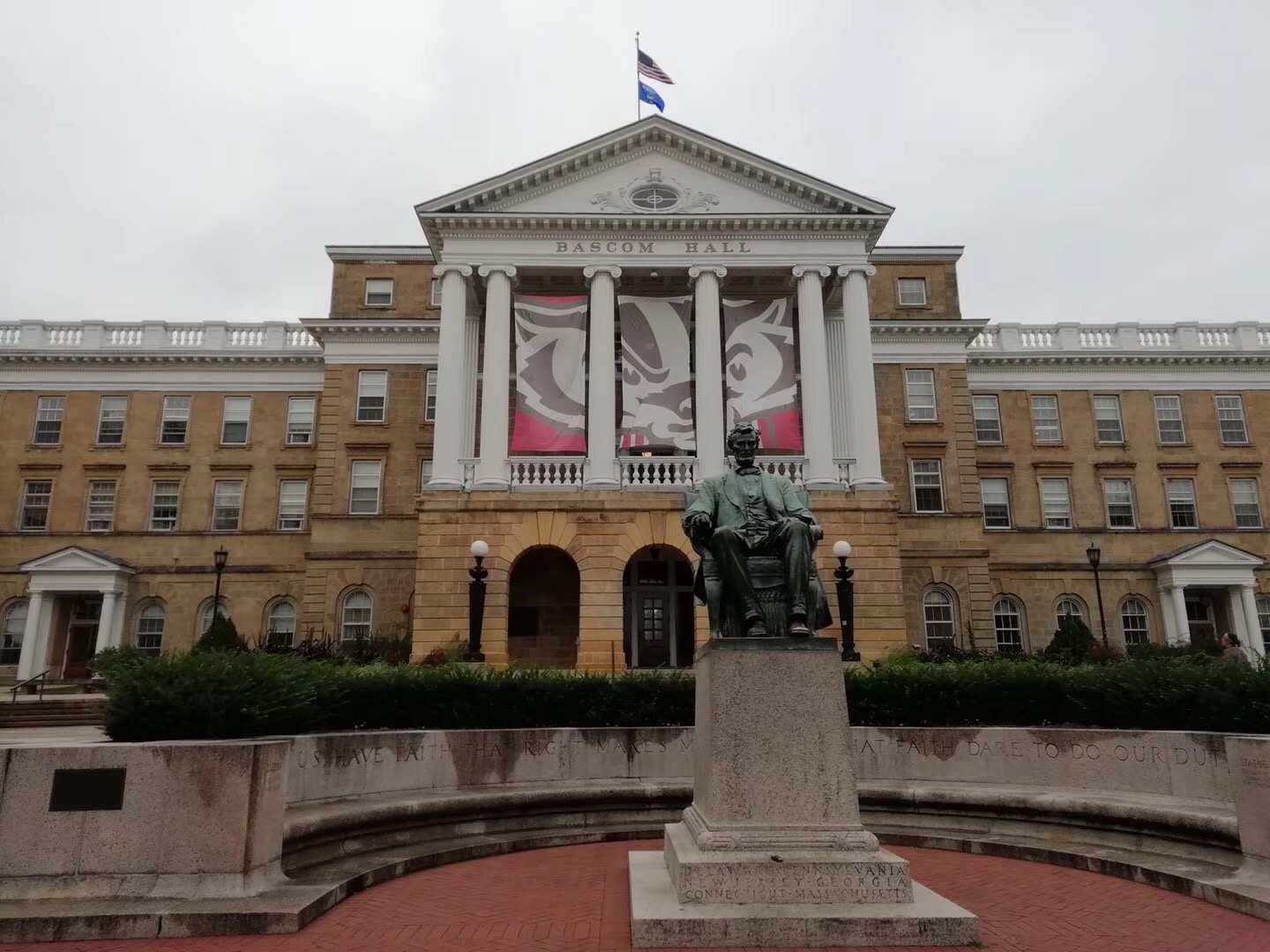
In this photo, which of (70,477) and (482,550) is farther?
(70,477)

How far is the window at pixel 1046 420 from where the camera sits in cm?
3872

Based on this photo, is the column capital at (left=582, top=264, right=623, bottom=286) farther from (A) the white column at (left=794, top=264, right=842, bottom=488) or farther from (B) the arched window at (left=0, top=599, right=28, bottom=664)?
(B) the arched window at (left=0, top=599, right=28, bottom=664)

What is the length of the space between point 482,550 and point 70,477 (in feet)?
83.7

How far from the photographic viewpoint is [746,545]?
7.67 metres

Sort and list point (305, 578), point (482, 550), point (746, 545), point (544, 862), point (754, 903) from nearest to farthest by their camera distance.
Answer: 1. point (754, 903)
2. point (746, 545)
3. point (544, 862)
4. point (482, 550)
5. point (305, 578)

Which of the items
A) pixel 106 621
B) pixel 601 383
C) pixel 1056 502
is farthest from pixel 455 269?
pixel 1056 502

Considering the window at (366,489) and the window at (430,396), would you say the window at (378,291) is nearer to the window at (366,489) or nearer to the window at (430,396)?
the window at (430,396)

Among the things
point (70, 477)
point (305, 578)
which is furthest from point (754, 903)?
point (70, 477)

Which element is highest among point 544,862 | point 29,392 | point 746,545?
point 29,392

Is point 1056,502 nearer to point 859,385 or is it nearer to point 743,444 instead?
point 859,385

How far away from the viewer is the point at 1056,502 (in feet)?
125

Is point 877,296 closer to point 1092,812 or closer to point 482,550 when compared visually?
point 482,550

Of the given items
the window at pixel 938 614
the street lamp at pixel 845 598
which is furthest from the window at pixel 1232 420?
the street lamp at pixel 845 598

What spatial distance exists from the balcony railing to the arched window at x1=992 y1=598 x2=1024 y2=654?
31.7m
